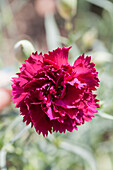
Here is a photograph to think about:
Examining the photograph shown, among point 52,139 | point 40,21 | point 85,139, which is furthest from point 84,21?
point 52,139

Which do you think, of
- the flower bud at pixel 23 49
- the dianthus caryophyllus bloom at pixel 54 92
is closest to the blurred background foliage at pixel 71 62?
the flower bud at pixel 23 49

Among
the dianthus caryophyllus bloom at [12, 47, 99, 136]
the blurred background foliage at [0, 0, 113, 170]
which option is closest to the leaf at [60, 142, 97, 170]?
the blurred background foliage at [0, 0, 113, 170]

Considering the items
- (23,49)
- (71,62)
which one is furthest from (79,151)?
(23,49)

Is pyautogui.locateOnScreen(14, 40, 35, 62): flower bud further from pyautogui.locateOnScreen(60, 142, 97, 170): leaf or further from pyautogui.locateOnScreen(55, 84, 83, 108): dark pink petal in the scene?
pyautogui.locateOnScreen(60, 142, 97, 170): leaf

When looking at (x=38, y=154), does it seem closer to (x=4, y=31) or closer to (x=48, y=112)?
(x=48, y=112)

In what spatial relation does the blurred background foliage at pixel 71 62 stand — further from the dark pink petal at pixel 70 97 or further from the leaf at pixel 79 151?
the dark pink petal at pixel 70 97
